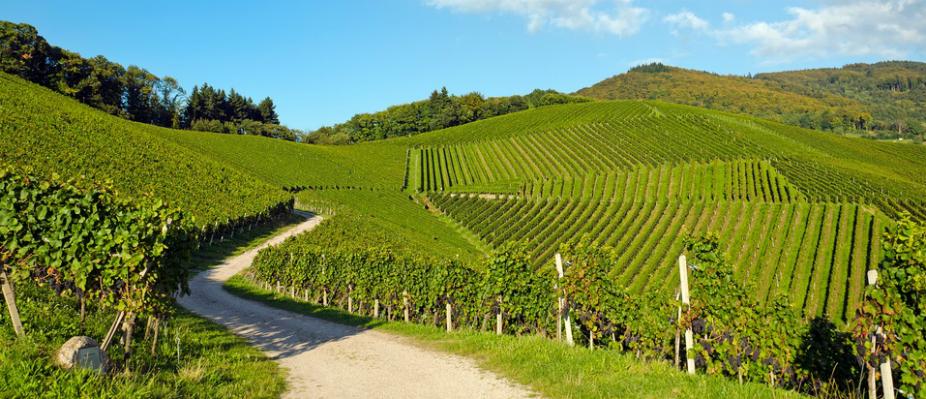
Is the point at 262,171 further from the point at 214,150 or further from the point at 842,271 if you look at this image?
the point at 842,271

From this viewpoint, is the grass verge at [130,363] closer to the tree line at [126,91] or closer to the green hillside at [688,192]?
the green hillside at [688,192]

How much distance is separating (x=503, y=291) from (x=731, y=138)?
261 ft

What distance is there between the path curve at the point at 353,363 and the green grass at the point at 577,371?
49cm

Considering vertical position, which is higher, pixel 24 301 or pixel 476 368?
pixel 24 301

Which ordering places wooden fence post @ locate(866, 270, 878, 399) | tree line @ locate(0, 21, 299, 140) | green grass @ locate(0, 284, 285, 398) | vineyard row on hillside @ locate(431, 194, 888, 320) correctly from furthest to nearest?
tree line @ locate(0, 21, 299, 140) < vineyard row on hillside @ locate(431, 194, 888, 320) < wooden fence post @ locate(866, 270, 878, 399) < green grass @ locate(0, 284, 285, 398)

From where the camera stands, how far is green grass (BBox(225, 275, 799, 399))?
30.3 feet

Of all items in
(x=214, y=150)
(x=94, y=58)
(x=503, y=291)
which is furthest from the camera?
(x=94, y=58)

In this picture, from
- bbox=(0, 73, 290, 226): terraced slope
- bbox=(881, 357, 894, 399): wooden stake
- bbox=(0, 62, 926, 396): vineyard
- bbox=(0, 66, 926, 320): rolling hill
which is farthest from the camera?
bbox=(0, 73, 290, 226): terraced slope

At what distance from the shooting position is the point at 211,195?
50125 millimetres

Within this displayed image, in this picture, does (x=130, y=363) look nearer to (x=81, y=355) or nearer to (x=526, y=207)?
(x=81, y=355)

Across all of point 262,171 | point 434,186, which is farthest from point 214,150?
point 434,186

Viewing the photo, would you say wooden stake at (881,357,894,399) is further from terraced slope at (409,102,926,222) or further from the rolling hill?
terraced slope at (409,102,926,222)

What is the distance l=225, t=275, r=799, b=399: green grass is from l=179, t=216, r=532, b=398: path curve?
489 millimetres

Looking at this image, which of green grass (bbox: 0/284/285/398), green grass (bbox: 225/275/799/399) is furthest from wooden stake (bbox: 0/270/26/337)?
green grass (bbox: 225/275/799/399)
